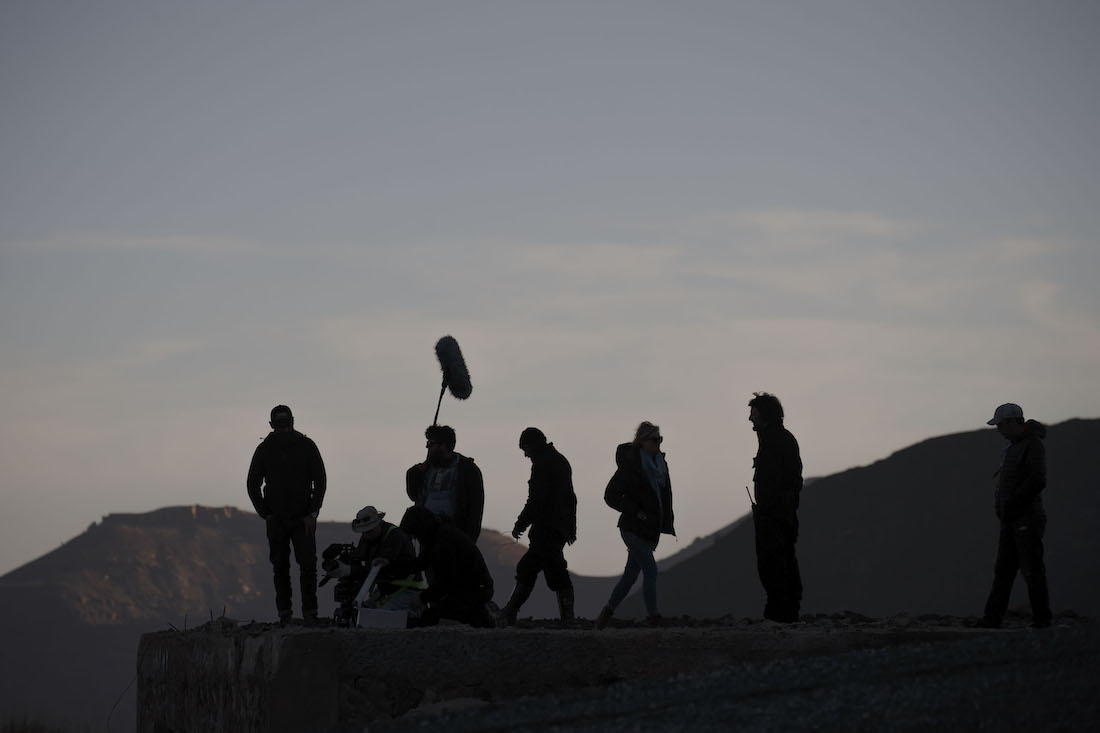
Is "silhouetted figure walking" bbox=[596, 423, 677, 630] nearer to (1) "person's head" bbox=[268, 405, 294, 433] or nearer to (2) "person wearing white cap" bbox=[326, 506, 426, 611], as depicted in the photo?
(2) "person wearing white cap" bbox=[326, 506, 426, 611]

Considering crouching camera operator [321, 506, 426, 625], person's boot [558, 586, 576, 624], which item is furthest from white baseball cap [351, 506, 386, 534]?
person's boot [558, 586, 576, 624]

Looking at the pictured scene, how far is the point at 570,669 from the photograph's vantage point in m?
8.77

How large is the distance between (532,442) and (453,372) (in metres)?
2.28

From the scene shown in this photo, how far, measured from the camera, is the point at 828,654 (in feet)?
28.2

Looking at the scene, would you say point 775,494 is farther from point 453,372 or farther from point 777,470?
point 453,372

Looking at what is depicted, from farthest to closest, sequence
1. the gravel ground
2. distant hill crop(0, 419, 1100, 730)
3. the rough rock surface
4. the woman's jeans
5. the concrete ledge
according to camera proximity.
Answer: distant hill crop(0, 419, 1100, 730) → the woman's jeans → the concrete ledge → the rough rock surface → the gravel ground

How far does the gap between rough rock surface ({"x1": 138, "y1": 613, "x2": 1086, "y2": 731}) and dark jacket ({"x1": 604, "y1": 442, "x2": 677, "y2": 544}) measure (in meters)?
2.16

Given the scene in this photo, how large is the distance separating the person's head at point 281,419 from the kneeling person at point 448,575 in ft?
9.06

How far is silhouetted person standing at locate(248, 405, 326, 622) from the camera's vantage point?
40.9 ft

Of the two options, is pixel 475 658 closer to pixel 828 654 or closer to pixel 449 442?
pixel 828 654

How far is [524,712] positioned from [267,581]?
131 metres

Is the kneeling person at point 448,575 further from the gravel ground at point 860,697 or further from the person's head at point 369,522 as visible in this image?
the gravel ground at point 860,697

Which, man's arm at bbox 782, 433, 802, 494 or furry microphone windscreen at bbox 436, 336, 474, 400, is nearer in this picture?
man's arm at bbox 782, 433, 802, 494

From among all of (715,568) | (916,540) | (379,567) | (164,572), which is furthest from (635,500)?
(164,572)
